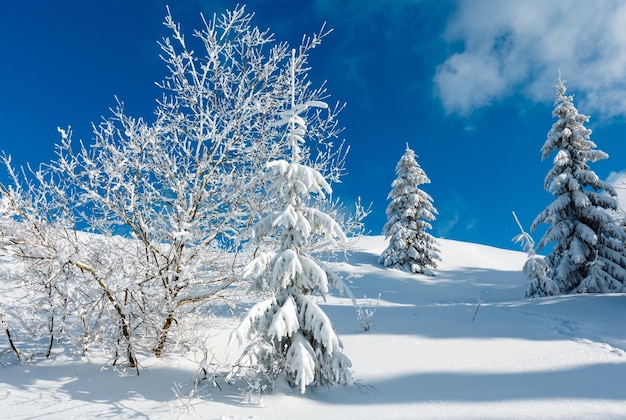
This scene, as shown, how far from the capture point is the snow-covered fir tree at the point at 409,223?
23297mm

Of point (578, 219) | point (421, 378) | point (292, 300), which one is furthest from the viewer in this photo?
point (578, 219)

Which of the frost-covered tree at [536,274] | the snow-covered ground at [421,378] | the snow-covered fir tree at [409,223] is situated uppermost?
the snow-covered fir tree at [409,223]

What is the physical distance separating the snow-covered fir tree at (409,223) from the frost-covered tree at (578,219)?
27.8 feet

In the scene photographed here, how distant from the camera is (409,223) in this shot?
24.4m

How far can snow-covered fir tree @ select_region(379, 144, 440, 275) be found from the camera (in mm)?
23297

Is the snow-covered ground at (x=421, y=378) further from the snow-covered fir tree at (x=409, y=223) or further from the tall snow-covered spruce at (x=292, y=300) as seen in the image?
the snow-covered fir tree at (x=409, y=223)

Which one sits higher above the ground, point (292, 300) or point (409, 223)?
point (409, 223)

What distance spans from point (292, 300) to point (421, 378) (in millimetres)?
2702

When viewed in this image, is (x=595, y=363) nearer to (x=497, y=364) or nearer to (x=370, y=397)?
(x=497, y=364)

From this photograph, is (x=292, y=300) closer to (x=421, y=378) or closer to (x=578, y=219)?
(x=421, y=378)

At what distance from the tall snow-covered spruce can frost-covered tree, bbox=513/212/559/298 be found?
12.7 m

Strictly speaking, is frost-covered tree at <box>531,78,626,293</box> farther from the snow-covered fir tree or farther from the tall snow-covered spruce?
the tall snow-covered spruce

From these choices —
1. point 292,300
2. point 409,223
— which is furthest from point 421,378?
point 409,223

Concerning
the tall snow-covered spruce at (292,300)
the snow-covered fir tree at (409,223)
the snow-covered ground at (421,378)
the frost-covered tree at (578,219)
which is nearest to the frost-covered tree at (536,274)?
the frost-covered tree at (578,219)
